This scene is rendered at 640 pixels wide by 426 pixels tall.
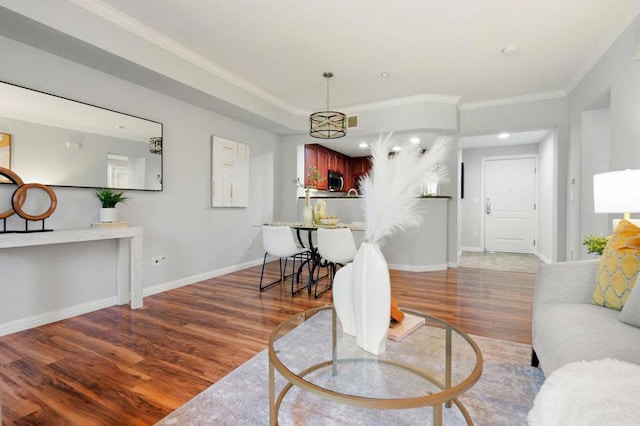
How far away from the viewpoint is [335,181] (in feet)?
22.4

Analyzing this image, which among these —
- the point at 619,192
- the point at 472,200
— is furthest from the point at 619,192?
the point at 472,200

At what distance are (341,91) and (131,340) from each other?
3.69 meters

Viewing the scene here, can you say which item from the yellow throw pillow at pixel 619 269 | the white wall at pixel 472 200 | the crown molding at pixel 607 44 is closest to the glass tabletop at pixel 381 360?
the yellow throw pillow at pixel 619 269

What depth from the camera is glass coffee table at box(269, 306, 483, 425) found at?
105 cm

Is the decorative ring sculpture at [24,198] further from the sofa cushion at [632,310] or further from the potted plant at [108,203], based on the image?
the sofa cushion at [632,310]

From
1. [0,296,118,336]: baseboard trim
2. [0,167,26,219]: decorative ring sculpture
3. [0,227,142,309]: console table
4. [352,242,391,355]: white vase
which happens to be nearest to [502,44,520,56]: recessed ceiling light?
[352,242,391,355]: white vase

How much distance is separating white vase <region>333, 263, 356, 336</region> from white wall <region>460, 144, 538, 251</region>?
6.17m

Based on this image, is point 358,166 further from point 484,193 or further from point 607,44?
point 607,44

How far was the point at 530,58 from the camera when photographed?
3291 mm

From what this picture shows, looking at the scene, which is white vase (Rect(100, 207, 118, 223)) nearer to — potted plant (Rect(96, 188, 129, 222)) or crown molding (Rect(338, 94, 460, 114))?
potted plant (Rect(96, 188, 129, 222))

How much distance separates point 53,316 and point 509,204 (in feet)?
24.1

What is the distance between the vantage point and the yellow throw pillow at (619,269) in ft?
4.53

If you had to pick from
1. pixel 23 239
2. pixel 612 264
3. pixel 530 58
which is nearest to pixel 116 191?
pixel 23 239

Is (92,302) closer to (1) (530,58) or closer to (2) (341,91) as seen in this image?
(2) (341,91)
